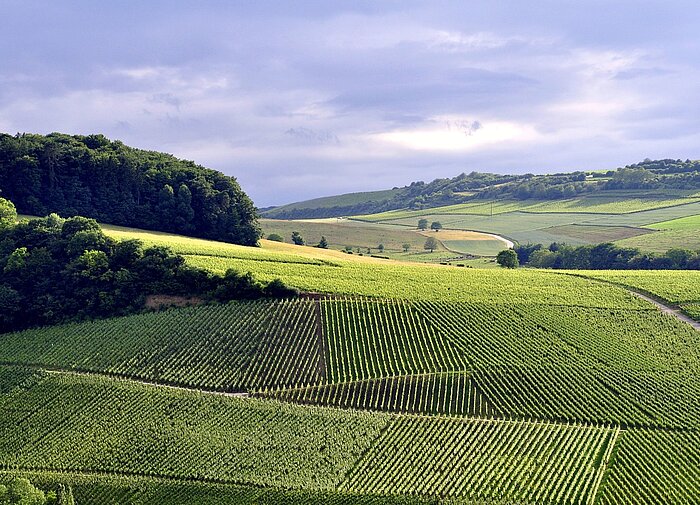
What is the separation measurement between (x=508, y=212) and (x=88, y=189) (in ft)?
385

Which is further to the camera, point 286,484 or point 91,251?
point 91,251

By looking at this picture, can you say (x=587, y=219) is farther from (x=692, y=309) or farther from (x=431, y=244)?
(x=692, y=309)

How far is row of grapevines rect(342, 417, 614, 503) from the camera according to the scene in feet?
129

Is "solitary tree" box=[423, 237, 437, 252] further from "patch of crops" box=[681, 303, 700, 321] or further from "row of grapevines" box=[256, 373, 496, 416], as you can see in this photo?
"row of grapevines" box=[256, 373, 496, 416]

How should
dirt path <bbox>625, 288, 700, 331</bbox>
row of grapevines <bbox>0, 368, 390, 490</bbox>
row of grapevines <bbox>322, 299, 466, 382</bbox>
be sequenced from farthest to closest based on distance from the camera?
dirt path <bbox>625, 288, 700, 331</bbox> → row of grapevines <bbox>322, 299, 466, 382</bbox> → row of grapevines <bbox>0, 368, 390, 490</bbox>

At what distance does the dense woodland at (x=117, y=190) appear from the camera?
96250mm

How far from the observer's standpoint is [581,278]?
80000mm

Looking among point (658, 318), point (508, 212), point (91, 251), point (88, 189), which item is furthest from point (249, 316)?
point (508, 212)

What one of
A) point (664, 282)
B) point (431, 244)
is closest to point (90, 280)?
point (664, 282)

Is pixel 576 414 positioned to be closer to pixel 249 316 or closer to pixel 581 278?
pixel 249 316

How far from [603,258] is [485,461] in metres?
83.8

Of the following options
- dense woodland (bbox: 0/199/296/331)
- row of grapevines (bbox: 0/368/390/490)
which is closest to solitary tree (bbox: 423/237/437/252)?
dense woodland (bbox: 0/199/296/331)

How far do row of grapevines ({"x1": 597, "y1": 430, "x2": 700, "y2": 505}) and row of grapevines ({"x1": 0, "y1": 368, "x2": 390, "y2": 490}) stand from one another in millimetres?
15264

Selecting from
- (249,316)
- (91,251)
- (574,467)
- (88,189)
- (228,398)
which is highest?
(88,189)
